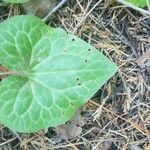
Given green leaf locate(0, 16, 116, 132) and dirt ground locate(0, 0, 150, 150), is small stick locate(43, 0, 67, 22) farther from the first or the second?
green leaf locate(0, 16, 116, 132)

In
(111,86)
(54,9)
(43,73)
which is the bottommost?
(111,86)

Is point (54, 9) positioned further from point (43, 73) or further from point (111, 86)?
point (111, 86)

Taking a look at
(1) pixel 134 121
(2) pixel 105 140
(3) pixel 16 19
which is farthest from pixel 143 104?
(3) pixel 16 19

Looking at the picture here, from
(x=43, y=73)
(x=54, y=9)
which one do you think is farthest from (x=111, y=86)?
(x=54, y=9)

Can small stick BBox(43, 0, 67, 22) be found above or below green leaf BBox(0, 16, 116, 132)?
above

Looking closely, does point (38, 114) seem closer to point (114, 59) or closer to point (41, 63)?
point (41, 63)

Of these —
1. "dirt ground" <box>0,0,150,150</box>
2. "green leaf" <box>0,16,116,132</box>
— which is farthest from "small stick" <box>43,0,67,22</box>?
"green leaf" <box>0,16,116,132</box>

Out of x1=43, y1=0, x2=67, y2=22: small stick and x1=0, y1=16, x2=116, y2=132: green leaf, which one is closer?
x1=0, y1=16, x2=116, y2=132: green leaf

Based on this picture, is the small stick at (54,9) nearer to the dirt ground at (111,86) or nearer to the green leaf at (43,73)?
the dirt ground at (111,86)
